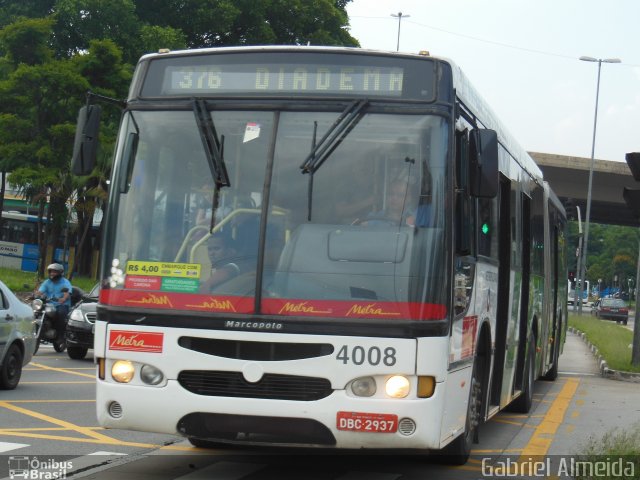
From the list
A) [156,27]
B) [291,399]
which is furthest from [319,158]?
[156,27]

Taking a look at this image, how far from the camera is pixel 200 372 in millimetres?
7348

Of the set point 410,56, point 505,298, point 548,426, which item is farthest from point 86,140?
point 548,426

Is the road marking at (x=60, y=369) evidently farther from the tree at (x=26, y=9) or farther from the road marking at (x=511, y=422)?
the tree at (x=26, y=9)

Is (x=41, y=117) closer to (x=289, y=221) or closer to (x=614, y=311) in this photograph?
(x=289, y=221)

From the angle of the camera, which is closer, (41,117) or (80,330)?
(80,330)

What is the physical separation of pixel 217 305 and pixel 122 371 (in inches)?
32.7

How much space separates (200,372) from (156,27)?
124ft

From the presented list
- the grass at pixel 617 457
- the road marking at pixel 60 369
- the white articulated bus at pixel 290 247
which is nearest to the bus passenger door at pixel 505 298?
the grass at pixel 617 457

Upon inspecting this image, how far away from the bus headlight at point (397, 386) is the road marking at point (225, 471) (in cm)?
168

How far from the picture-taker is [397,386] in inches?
282

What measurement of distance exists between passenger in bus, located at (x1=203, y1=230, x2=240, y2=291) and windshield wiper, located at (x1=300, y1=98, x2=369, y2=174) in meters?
0.71

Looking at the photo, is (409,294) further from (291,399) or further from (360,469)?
(360,469)

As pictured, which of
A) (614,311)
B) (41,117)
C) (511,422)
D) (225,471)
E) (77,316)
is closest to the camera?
(225,471)

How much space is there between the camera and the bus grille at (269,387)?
7.18 metres
